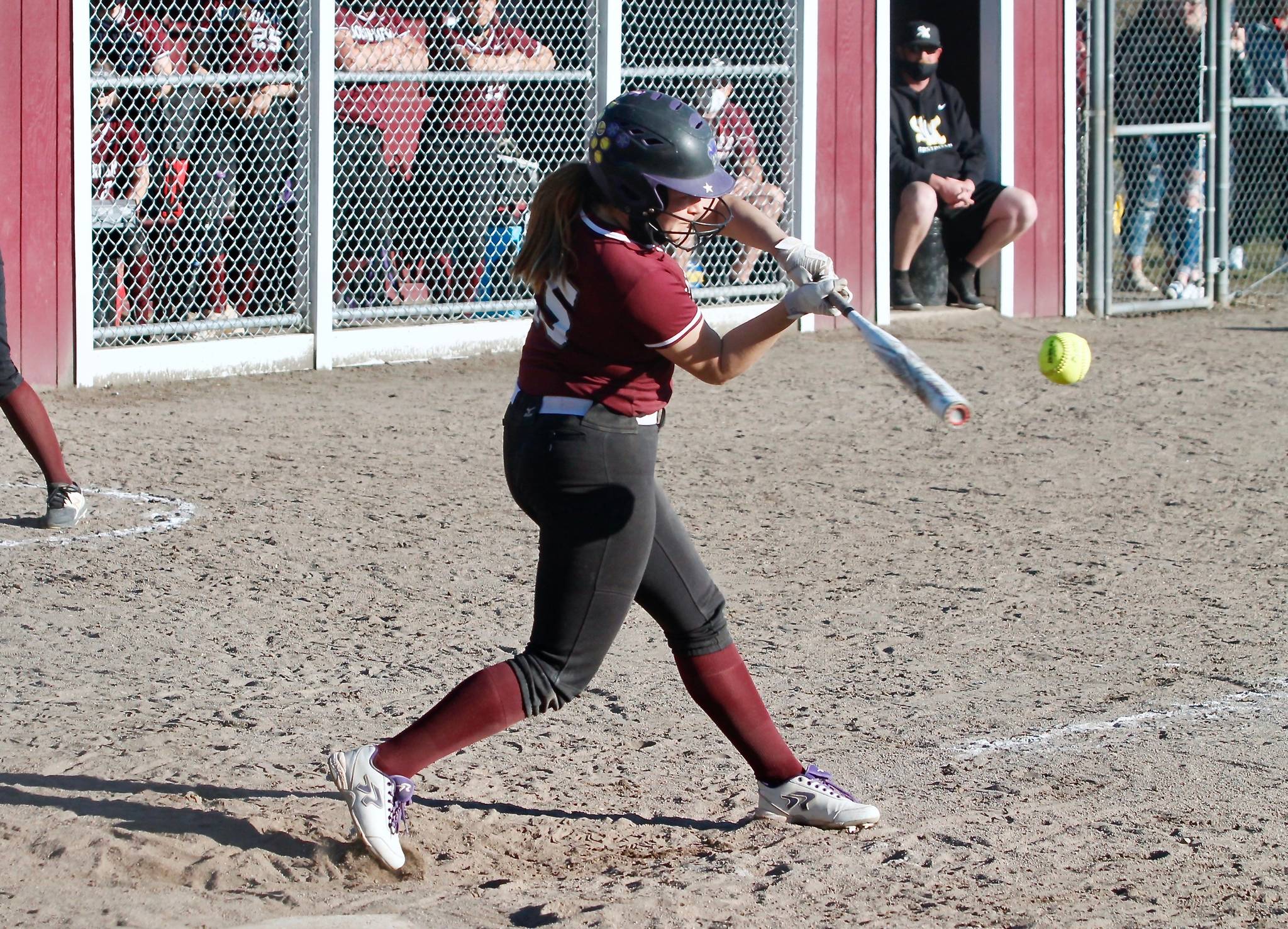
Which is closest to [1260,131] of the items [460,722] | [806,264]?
[806,264]

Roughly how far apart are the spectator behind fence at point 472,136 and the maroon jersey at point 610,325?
748 cm

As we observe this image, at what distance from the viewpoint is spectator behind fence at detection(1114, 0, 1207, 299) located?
13.8 metres

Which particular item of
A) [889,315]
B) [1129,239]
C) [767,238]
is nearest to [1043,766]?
[767,238]

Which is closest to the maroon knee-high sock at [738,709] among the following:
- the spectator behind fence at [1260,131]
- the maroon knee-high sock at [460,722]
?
the maroon knee-high sock at [460,722]

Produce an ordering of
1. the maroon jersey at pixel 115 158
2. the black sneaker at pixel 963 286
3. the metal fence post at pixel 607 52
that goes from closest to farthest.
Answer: the maroon jersey at pixel 115 158
the metal fence post at pixel 607 52
the black sneaker at pixel 963 286

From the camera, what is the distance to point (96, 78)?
9586 mm

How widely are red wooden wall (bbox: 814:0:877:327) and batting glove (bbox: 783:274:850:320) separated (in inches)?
337

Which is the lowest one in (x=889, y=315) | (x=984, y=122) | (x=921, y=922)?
(x=921, y=922)

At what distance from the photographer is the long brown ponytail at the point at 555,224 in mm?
3684

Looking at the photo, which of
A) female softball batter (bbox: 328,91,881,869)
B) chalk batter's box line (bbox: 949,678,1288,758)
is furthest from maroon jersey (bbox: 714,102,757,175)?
female softball batter (bbox: 328,91,881,869)

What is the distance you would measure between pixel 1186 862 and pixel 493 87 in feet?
27.5

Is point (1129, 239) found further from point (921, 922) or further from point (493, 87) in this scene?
point (921, 922)

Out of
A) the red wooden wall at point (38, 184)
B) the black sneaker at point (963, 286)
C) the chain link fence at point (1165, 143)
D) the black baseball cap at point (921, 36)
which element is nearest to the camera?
the red wooden wall at point (38, 184)

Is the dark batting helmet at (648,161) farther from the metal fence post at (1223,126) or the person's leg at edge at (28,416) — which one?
the metal fence post at (1223,126)
